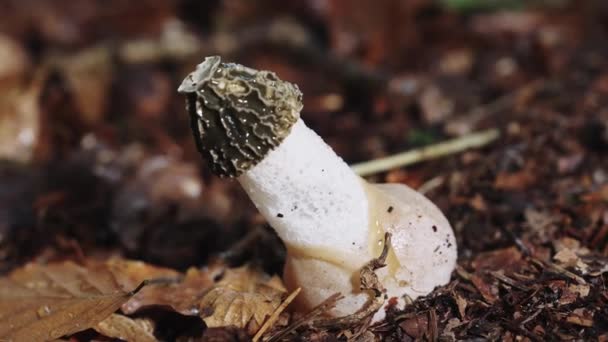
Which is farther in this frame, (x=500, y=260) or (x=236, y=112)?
(x=500, y=260)

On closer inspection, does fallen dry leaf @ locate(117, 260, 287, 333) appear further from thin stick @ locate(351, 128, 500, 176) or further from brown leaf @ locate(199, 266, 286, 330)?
thin stick @ locate(351, 128, 500, 176)

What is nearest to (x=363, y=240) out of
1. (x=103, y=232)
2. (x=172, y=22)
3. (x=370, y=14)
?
(x=103, y=232)

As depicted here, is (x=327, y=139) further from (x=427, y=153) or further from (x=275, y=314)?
(x=275, y=314)

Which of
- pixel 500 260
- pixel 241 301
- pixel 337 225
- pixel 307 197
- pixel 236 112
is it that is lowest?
pixel 500 260

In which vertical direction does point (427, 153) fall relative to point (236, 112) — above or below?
below

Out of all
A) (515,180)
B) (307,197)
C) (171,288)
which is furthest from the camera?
(515,180)

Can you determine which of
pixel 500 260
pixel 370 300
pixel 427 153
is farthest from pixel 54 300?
pixel 427 153

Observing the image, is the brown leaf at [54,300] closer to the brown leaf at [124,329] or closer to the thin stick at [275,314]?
the brown leaf at [124,329]
